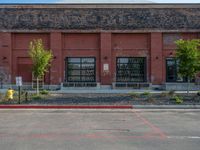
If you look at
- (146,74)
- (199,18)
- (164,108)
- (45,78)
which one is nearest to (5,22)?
(45,78)

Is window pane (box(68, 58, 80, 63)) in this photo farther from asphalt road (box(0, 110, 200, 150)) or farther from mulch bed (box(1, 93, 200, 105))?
asphalt road (box(0, 110, 200, 150))

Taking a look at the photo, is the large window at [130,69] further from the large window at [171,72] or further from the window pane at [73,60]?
the window pane at [73,60]

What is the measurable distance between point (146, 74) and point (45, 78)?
1002cm

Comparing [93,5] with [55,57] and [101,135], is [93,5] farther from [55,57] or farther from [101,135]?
[101,135]

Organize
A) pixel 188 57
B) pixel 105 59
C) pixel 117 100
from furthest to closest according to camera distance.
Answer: pixel 105 59, pixel 188 57, pixel 117 100

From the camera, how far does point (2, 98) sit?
2528cm

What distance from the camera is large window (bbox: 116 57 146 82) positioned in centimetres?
3966

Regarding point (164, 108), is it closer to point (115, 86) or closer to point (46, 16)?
point (115, 86)

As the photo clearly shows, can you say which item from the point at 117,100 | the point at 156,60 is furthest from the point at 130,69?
the point at 117,100

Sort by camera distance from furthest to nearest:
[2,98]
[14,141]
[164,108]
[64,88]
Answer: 1. [64,88]
2. [2,98]
3. [164,108]
4. [14,141]

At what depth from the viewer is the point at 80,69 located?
39781mm

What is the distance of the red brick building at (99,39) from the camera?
3881 centimetres

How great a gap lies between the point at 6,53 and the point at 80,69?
742 centimetres

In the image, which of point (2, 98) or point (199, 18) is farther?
point (199, 18)
